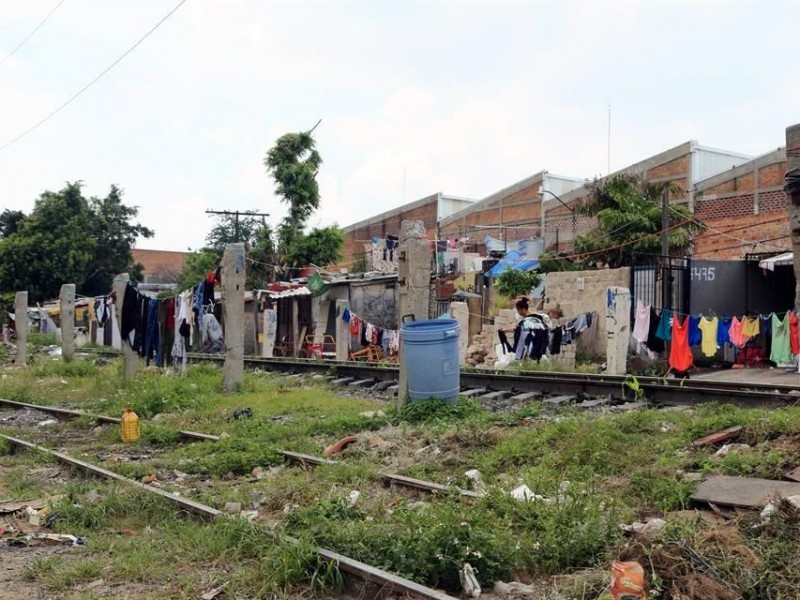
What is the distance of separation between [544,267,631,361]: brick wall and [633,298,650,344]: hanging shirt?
2781 mm

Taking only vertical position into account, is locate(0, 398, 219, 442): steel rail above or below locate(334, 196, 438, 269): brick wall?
below

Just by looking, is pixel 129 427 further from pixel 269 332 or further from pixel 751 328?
pixel 269 332

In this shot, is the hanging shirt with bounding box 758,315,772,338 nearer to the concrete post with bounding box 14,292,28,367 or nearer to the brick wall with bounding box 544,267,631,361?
the brick wall with bounding box 544,267,631,361

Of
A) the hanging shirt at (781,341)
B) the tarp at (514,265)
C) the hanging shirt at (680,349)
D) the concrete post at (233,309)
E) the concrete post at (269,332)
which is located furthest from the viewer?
the concrete post at (269,332)

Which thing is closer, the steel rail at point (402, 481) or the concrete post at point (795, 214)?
the steel rail at point (402, 481)

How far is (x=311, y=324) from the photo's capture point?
31969 millimetres

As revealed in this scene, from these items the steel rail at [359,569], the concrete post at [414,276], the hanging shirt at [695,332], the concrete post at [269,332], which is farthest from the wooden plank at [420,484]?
the concrete post at [269,332]

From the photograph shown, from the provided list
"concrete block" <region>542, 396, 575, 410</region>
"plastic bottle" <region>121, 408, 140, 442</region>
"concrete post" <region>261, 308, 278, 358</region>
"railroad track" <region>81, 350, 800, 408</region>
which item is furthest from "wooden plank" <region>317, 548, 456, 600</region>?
"concrete post" <region>261, 308, 278, 358</region>

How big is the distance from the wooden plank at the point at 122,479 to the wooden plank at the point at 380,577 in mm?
1544

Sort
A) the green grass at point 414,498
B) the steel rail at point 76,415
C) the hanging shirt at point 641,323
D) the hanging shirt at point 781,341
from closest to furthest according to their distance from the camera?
the green grass at point 414,498
the steel rail at point 76,415
the hanging shirt at point 781,341
the hanging shirt at point 641,323

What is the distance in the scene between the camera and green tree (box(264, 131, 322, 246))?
39156 millimetres

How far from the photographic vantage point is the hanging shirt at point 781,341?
16125mm

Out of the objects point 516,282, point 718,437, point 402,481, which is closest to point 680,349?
point 718,437

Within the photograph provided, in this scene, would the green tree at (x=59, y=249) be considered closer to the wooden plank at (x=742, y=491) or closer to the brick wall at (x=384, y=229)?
the brick wall at (x=384, y=229)
